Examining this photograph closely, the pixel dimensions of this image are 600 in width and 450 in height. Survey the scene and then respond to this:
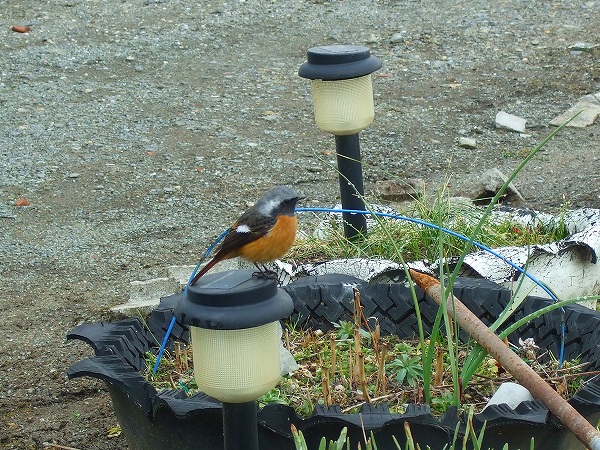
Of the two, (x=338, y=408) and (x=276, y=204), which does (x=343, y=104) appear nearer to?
(x=276, y=204)

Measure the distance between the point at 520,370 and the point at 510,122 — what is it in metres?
4.60

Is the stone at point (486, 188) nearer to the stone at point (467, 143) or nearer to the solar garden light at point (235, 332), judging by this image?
the stone at point (467, 143)

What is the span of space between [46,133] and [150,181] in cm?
131

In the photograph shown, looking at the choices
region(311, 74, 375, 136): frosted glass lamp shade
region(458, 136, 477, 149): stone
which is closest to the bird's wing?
region(311, 74, 375, 136): frosted glass lamp shade

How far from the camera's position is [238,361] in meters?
2.22

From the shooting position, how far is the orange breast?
2.69 m

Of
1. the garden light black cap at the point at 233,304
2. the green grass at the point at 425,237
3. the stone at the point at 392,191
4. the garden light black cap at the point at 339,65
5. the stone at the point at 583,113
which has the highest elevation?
the garden light black cap at the point at 339,65

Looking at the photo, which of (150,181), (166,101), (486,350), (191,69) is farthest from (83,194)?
(486,350)

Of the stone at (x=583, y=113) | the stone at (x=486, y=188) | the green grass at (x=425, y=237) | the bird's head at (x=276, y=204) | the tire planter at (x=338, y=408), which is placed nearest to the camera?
the tire planter at (x=338, y=408)

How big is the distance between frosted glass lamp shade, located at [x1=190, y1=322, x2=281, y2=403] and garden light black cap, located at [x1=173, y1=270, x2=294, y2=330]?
0.15 feet

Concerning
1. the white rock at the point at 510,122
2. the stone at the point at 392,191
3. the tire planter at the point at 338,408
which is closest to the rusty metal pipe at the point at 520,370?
the tire planter at the point at 338,408

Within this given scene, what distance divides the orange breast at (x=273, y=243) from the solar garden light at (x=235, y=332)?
0.38 metres

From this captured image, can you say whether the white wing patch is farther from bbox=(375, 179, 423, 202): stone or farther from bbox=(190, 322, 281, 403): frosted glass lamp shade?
bbox=(375, 179, 423, 202): stone

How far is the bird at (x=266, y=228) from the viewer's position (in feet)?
8.77
